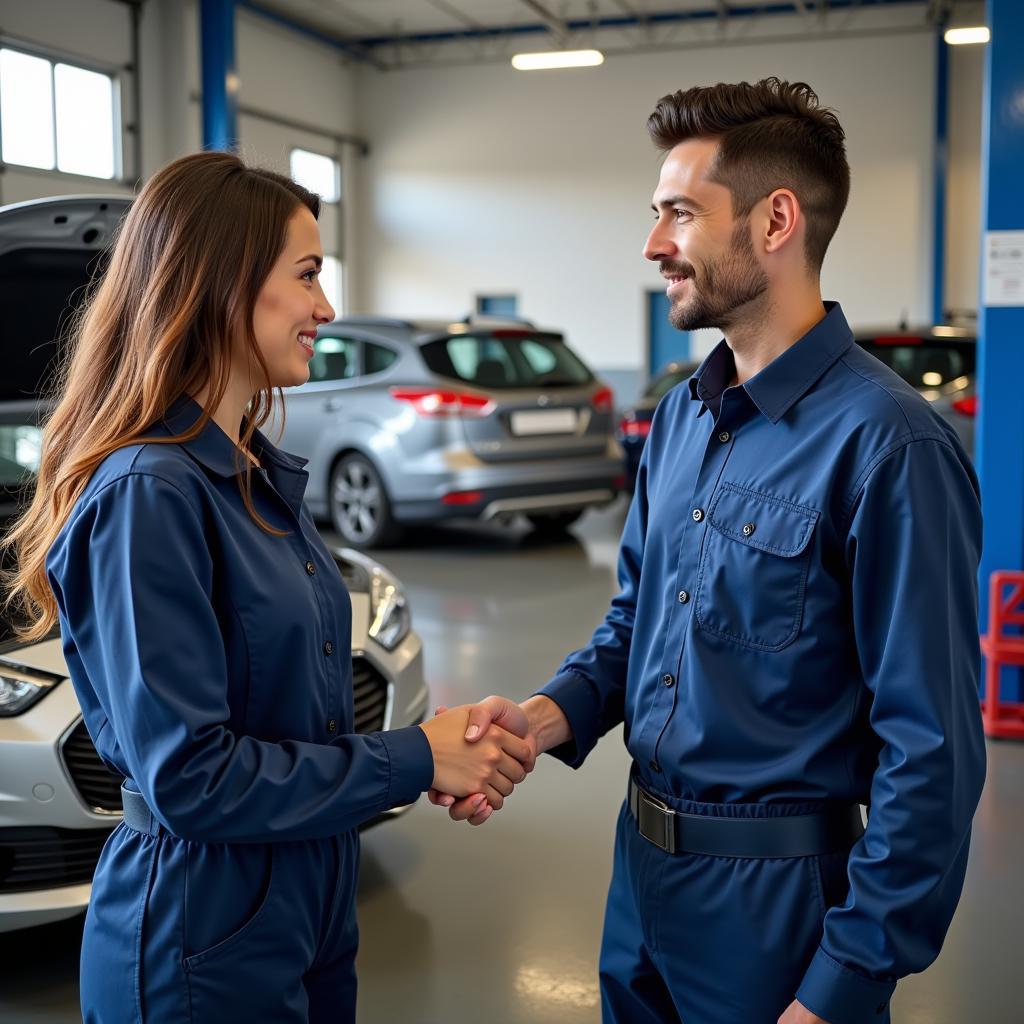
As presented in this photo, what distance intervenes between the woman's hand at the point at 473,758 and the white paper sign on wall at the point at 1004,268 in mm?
3685

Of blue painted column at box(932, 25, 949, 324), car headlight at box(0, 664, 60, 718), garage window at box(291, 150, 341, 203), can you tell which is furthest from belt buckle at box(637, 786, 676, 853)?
garage window at box(291, 150, 341, 203)

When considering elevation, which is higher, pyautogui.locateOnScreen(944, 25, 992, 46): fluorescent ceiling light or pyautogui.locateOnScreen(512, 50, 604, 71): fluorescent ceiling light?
pyautogui.locateOnScreen(512, 50, 604, 71): fluorescent ceiling light

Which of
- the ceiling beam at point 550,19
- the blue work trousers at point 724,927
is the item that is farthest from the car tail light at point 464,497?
the ceiling beam at point 550,19

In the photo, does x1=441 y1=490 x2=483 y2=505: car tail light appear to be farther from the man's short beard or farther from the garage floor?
the man's short beard

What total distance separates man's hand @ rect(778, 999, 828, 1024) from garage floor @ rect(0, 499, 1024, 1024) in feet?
4.32

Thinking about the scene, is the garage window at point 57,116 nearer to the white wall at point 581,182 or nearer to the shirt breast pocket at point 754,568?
the white wall at point 581,182

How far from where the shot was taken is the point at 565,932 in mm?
2969

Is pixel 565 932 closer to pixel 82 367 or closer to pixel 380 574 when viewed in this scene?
pixel 380 574

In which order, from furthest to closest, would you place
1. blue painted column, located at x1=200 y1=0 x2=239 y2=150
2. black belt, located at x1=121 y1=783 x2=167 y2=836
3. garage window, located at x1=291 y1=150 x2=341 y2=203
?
garage window, located at x1=291 y1=150 x2=341 y2=203 → blue painted column, located at x1=200 y1=0 x2=239 y2=150 → black belt, located at x1=121 y1=783 x2=167 y2=836

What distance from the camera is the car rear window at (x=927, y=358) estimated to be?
24.6ft

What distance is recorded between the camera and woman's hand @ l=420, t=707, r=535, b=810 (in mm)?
1551

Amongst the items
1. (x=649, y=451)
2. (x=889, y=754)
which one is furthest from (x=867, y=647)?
(x=649, y=451)

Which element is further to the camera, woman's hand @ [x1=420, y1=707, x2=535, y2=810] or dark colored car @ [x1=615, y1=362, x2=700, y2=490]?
dark colored car @ [x1=615, y1=362, x2=700, y2=490]

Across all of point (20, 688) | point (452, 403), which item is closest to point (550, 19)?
point (452, 403)
